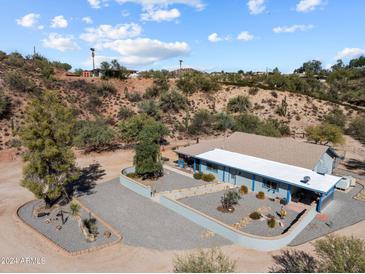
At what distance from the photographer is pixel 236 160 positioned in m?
31.3

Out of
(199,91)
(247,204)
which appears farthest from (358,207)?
(199,91)

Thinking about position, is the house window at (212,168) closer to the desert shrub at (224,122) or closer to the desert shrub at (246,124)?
the desert shrub at (246,124)

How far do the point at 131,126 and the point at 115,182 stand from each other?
46.2 ft

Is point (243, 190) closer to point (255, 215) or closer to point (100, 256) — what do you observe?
point (255, 215)

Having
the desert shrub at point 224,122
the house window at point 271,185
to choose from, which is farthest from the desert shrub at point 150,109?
the house window at point 271,185

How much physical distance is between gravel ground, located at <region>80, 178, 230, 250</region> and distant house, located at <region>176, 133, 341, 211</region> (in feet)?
30.1

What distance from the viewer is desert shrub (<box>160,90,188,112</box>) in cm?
6688

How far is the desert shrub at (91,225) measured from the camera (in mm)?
20672

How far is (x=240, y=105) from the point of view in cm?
6962

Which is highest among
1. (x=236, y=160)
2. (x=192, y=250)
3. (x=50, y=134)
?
(x=50, y=134)

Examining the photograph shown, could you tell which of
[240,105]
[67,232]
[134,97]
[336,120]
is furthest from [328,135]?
[134,97]

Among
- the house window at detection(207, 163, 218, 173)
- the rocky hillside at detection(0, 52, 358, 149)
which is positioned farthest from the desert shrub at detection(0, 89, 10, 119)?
the house window at detection(207, 163, 218, 173)

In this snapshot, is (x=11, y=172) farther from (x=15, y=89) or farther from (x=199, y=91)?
(x=199, y=91)

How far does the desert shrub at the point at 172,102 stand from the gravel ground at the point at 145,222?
4026 cm
